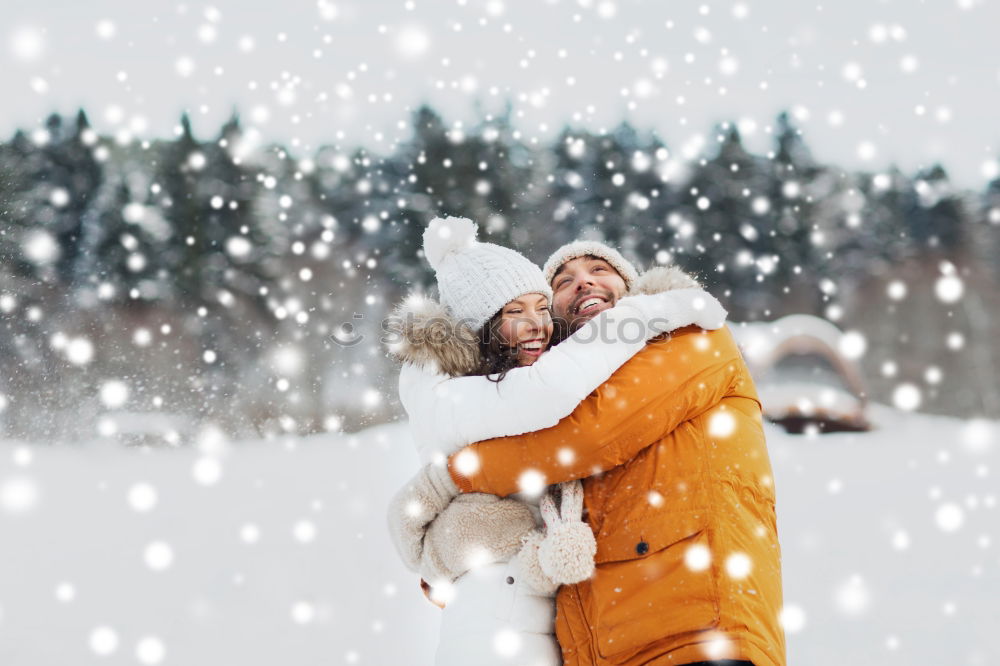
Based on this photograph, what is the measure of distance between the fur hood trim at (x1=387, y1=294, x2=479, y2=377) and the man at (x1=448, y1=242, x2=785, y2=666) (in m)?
0.30

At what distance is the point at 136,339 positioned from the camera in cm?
1119

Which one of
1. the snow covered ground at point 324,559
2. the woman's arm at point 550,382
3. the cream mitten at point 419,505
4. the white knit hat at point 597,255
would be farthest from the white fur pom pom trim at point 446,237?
the snow covered ground at point 324,559

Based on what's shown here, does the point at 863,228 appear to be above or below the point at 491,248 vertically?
above

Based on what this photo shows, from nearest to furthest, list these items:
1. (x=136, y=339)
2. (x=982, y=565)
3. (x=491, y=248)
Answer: (x=491, y=248), (x=982, y=565), (x=136, y=339)

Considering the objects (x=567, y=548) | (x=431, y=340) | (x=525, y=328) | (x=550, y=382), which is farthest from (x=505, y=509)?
(x=525, y=328)

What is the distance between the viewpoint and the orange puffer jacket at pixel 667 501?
1571 mm

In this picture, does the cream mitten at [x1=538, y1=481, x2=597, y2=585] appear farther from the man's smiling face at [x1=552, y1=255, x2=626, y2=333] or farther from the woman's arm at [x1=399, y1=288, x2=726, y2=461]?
the man's smiling face at [x1=552, y1=255, x2=626, y2=333]

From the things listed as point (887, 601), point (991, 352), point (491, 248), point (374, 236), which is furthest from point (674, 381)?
point (991, 352)

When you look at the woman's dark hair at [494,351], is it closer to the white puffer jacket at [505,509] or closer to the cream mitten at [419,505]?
the white puffer jacket at [505,509]

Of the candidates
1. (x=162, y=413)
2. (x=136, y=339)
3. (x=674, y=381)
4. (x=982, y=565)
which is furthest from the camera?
(x=136, y=339)

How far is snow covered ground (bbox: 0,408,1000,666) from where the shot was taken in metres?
3.87

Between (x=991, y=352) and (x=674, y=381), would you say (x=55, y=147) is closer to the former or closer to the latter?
(x=674, y=381)

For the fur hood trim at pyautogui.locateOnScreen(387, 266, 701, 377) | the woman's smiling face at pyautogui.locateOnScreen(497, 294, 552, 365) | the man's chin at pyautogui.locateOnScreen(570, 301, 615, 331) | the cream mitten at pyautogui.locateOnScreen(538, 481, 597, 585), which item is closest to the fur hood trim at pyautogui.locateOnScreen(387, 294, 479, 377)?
the fur hood trim at pyautogui.locateOnScreen(387, 266, 701, 377)

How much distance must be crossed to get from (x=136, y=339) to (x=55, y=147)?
455cm
